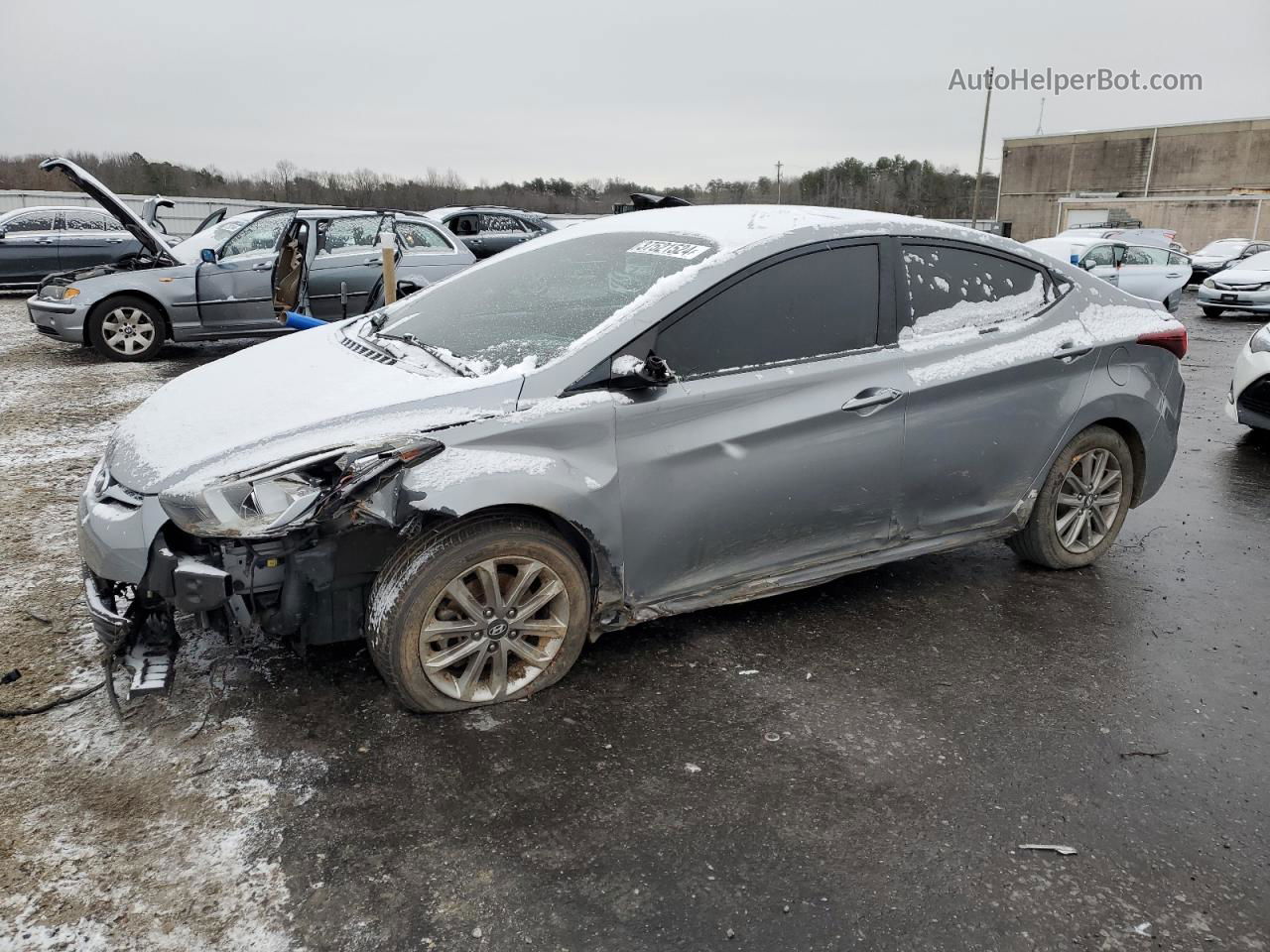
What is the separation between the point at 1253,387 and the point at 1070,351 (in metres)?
3.89

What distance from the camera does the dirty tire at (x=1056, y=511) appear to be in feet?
13.8

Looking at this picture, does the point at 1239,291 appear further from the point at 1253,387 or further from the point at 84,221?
the point at 84,221

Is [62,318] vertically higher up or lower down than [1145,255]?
lower down

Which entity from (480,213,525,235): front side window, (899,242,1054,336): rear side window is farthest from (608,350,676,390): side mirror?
(480,213,525,235): front side window

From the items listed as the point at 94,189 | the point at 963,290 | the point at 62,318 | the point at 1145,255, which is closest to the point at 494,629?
the point at 963,290

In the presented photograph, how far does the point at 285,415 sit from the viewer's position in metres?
3.05

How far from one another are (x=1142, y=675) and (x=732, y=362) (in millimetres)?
2012

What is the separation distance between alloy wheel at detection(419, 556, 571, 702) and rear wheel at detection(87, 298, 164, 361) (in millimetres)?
8201

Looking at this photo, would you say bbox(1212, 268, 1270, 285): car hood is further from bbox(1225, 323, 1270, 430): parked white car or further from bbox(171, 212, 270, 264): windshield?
bbox(171, 212, 270, 264): windshield

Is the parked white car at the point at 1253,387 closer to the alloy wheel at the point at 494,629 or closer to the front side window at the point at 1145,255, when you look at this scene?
the alloy wheel at the point at 494,629

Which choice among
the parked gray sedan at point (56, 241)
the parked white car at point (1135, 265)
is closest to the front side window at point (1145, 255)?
the parked white car at point (1135, 265)

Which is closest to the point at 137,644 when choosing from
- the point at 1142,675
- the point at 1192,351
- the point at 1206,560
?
the point at 1142,675

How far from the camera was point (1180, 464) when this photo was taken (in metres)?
6.58

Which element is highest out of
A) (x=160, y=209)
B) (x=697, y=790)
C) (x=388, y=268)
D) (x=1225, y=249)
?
(x=160, y=209)
